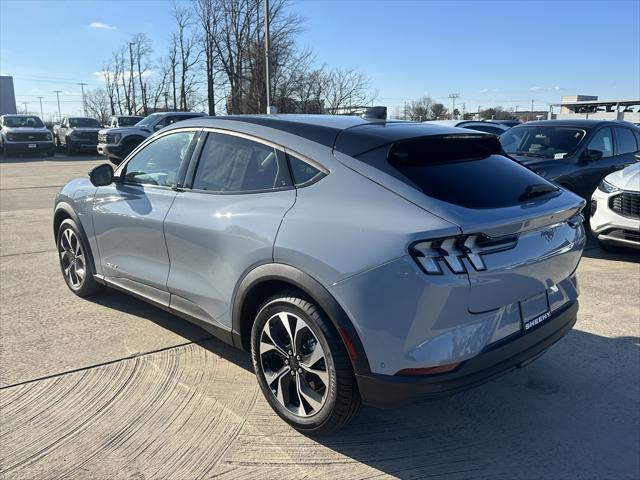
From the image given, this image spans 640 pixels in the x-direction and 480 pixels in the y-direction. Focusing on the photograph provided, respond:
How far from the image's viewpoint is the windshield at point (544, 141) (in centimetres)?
799

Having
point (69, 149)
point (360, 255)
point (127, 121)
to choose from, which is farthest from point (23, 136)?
point (360, 255)

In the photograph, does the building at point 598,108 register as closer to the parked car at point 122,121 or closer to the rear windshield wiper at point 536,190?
the parked car at point 122,121

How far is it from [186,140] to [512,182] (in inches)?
86.0

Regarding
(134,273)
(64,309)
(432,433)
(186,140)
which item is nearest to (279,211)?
(186,140)

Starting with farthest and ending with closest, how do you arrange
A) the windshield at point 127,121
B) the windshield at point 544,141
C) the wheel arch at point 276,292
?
the windshield at point 127,121
the windshield at point 544,141
the wheel arch at point 276,292

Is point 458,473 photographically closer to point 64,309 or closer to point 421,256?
point 421,256

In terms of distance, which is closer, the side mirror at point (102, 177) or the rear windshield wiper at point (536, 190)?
the rear windshield wiper at point (536, 190)

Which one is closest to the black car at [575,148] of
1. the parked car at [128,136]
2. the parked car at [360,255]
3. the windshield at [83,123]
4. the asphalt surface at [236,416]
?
the asphalt surface at [236,416]

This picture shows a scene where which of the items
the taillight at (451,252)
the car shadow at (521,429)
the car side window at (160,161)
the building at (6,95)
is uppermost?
the building at (6,95)

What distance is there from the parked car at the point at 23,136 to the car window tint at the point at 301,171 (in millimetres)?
27014

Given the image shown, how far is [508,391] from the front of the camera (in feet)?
11.1

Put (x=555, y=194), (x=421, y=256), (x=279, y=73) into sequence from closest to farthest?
(x=421, y=256) < (x=555, y=194) < (x=279, y=73)

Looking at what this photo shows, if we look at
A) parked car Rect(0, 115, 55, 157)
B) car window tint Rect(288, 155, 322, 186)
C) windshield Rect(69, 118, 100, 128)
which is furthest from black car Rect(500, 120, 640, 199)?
windshield Rect(69, 118, 100, 128)

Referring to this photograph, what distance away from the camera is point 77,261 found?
499cm
